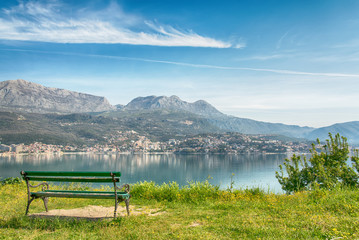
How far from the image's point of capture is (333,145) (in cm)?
1259

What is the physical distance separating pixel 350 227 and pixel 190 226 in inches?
109

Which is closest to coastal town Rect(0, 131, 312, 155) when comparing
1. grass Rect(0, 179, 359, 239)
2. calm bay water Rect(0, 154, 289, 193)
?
calm bay water Rect(0, 154, 289, 193)

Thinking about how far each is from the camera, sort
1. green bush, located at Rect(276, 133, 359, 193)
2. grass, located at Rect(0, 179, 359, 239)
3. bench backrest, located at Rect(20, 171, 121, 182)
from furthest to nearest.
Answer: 1. green bush, located at Rect(276, 133, 359, 193)
2. bench backrest, located at Rect(20, 171, 121, 182)
3. grass, located at Rect(0, 179, 359, 239)

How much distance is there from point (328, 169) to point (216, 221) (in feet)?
27.5

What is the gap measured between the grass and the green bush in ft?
10.8

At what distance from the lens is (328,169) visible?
11531mm

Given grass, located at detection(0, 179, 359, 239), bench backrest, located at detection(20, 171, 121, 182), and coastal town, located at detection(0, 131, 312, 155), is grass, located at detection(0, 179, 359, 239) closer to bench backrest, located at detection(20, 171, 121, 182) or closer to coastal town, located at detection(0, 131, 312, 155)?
bench backrest, located at detection(20, 171, 121, 182)

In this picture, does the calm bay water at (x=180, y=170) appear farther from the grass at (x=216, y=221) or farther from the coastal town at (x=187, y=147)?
the coastal town at (x=187, y=147)

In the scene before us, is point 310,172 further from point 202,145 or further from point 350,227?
point 202,145

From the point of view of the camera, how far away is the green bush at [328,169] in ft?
34.8

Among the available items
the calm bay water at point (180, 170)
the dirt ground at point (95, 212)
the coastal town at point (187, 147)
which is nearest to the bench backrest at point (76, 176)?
the dirt ground at point (95, 212)

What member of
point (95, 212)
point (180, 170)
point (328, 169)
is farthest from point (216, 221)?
point (180, 170)

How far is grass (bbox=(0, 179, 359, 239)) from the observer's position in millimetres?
4484

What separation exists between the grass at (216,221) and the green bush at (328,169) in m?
3.30
